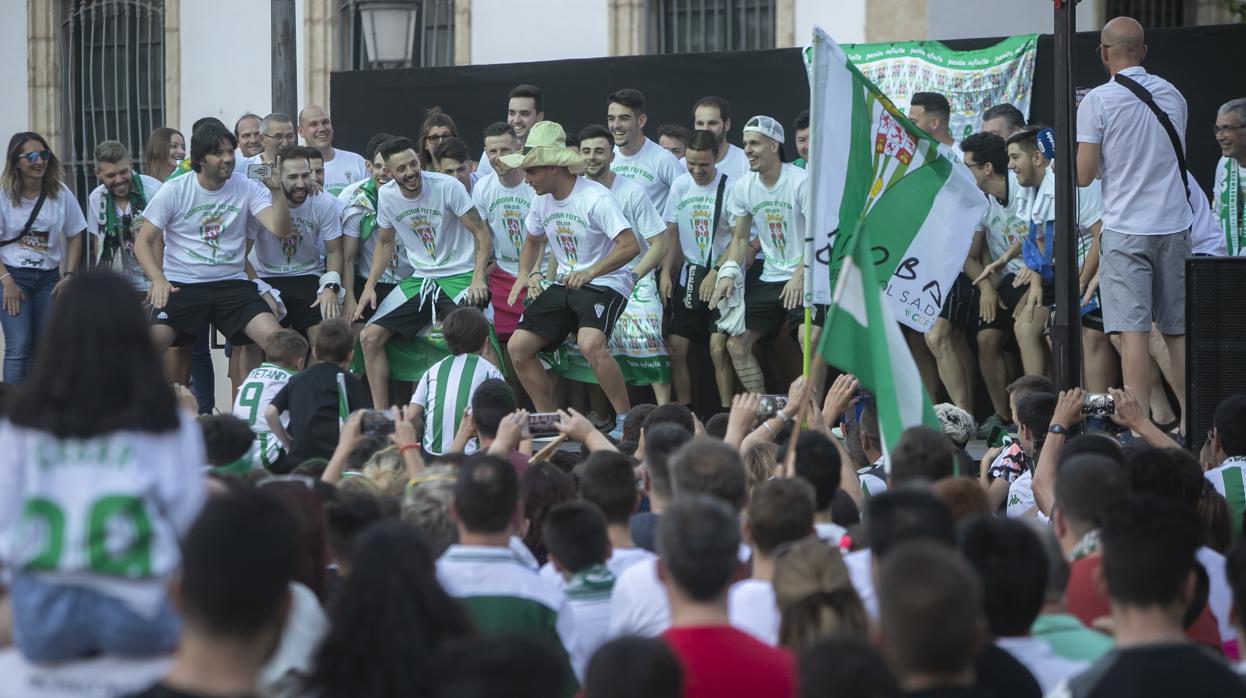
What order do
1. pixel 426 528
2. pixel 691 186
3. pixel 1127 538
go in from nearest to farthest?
pixel 1127 538 → pixel 426 528 → pixel 691 186

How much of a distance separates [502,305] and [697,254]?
1.28m

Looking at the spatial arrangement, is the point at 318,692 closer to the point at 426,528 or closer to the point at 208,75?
the point at 426,528

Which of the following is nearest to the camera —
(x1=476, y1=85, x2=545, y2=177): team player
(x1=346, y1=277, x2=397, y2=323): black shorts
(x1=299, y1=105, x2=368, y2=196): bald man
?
(x1=346, y1=277, x2=397, y2=323): black shorts

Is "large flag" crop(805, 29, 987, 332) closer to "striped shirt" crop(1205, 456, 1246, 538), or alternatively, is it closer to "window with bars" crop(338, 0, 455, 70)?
"striped shirt" crop(1205, 456, 1246, 538)

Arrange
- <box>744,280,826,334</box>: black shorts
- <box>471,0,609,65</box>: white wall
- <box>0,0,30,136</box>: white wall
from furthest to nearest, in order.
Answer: <box>0,0,30,136</box>: white wall < <box>471,0,609,65</box>: white wall < <box>744,280,826,334</box>: black shorts

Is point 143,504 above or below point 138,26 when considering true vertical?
below

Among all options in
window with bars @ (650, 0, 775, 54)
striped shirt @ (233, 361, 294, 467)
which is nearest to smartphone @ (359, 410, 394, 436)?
striped shirt @ (233, 361, 294, 467)

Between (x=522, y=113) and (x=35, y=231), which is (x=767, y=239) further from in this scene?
(x=35, y=231)

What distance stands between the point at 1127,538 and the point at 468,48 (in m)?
13.7

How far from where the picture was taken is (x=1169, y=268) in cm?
855

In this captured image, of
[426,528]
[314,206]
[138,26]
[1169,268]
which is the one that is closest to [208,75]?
[138,26]

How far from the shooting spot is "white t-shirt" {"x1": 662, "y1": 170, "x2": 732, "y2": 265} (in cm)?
1099

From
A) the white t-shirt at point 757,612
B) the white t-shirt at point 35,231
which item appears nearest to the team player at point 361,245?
the white t-shirt at point 35,231

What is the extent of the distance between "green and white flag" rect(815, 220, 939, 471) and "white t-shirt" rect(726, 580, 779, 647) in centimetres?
151
